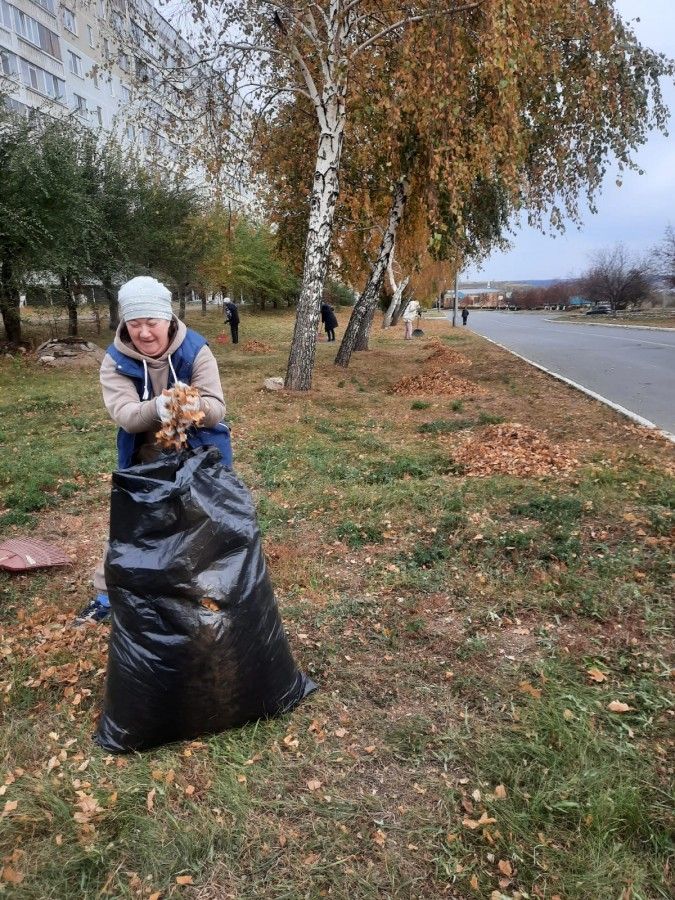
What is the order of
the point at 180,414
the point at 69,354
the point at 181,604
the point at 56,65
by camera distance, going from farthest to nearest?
the point at 56,65
the point at 69,354
the point at 180,414
the point at 181,604

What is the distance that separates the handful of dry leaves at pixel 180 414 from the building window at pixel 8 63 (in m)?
31.6

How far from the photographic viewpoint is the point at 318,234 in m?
9.17

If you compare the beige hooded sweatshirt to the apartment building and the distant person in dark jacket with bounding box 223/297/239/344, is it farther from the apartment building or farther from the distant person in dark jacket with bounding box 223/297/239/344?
the distant person in dark jacket with bounding box 223/297/239/344

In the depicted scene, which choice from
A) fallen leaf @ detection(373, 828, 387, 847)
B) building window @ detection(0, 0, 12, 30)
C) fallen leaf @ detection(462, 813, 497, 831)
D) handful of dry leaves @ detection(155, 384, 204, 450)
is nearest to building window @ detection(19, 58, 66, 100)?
building window @ detection(0, 0, 12, 30)

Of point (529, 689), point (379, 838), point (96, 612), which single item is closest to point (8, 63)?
point (96, 612)

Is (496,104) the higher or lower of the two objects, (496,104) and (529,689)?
the higher

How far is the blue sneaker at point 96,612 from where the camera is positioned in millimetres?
3190

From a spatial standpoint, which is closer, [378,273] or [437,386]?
[437,386]

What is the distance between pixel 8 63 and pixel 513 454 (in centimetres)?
3233

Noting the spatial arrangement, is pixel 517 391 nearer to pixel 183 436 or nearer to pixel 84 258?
pixel 183 436

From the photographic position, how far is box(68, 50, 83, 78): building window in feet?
99.9

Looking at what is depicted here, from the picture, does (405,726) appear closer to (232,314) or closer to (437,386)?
(437,386)

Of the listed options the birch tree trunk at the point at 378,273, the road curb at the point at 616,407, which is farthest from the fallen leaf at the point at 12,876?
the birch tree trunk at the point at 378,273

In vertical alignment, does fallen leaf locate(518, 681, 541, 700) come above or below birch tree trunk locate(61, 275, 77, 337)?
below
